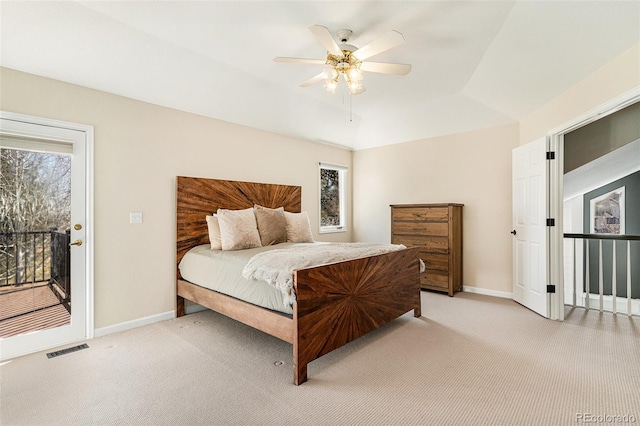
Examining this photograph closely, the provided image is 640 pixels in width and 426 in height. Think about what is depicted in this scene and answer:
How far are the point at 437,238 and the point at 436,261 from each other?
32cm

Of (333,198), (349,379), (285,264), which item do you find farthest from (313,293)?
(333,198)

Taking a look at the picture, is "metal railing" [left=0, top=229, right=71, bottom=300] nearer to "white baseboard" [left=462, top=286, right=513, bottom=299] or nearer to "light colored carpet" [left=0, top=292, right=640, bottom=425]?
"light colored carpet" [left=0, top=292, right=640, bottom=425]

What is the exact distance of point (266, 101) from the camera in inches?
150

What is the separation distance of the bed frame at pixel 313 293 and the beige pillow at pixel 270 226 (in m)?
0.43

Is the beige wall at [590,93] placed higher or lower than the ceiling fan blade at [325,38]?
lower

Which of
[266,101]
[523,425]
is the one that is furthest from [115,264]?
[523,425]

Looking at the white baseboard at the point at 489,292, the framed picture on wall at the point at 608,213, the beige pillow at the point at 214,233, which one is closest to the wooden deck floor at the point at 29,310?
the beige pillow at the point at 214,233

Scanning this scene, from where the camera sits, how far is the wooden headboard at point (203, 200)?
346 centimetres

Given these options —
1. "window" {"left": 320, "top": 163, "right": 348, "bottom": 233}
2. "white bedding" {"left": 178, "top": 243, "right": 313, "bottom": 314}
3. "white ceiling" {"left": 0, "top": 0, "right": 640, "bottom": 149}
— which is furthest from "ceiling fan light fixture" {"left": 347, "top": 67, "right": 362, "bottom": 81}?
"window" {"left": 320, "top": 163, "right": 348, "bottom": 233}

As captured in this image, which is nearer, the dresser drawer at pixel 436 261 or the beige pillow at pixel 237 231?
the beige pillow at pixel 237 231

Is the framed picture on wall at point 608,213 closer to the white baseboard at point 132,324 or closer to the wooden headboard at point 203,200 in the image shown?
the wooden headboard at point 203,200

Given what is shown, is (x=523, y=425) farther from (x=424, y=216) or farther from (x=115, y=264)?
(x=115, y=264)

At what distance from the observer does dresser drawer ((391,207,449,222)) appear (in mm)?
4254

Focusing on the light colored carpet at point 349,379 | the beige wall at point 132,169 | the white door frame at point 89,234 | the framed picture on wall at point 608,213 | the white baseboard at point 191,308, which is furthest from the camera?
the framed picture on wall at point 608,213
